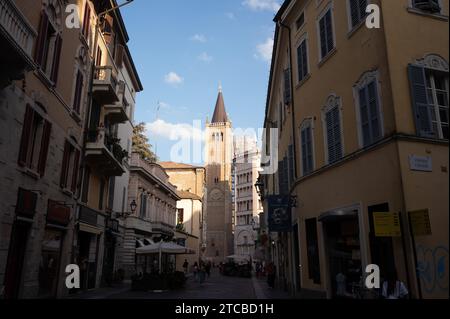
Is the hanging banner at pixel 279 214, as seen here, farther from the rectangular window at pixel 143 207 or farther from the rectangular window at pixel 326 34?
the rectangular window at pixel 143 207

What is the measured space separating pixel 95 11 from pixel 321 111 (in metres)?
14.1

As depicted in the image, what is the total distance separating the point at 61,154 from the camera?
55.0 ft

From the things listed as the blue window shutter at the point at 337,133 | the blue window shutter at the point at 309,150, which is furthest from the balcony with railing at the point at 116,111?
the blue window shutter at the point at 337,133

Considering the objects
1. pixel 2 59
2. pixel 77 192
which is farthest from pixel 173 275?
pixel 2 59

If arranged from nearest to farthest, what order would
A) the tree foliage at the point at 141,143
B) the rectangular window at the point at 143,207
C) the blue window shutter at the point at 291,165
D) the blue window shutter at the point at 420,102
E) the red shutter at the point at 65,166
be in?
the blue window shutter at the point at 420,102
the red shutter at the point at 65,166
the blue window shutter at the point at 291,165
the rectangular window at the point at 143,207
the tree foliage at the point at 141,143

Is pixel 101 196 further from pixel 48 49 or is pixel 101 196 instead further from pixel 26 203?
pixel 48 49

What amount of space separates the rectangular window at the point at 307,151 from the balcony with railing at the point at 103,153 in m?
10.2

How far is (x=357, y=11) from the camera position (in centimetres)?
1202

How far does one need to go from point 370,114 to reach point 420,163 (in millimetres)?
2007

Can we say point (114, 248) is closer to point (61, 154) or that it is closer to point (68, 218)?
point (68, 218)

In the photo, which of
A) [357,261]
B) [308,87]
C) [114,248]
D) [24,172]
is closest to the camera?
[357,261]

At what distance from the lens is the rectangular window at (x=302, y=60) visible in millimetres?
16020

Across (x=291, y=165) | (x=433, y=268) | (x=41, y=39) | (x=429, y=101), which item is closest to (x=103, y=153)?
(x=41, y=39)

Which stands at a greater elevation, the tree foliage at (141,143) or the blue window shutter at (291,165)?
the tree foliage at (141,143)
